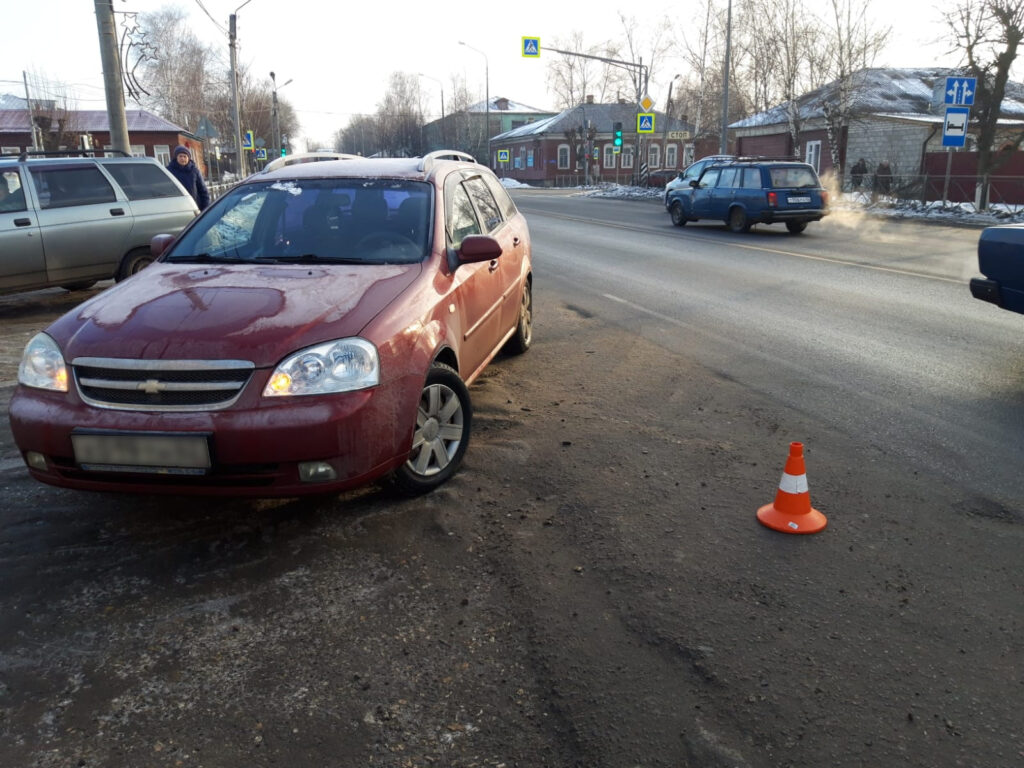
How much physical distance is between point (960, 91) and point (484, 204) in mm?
19990

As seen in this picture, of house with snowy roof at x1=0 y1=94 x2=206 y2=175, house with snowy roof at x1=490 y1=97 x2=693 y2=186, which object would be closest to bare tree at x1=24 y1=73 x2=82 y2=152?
A: house with snowy roof at x1=0 y1=94 x2=206 y2=175

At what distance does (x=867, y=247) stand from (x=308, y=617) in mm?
15533

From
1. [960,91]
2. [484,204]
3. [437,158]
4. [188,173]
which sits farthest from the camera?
[960,91]

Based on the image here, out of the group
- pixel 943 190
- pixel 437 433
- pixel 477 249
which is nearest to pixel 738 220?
pixel 943 190

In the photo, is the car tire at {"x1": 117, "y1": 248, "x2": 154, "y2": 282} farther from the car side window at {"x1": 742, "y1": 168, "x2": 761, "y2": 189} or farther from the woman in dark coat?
the car side window at {"x1": 742, "y1": 168, "x2": 761, "y2": 189}

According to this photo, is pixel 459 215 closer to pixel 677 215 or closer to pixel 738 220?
pixel 738 220

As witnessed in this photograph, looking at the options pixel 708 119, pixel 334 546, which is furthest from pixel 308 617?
pixel 708 119

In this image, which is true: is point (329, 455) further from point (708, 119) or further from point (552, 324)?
point (708, 119)

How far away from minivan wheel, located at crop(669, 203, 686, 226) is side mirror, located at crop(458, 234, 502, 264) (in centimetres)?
1748

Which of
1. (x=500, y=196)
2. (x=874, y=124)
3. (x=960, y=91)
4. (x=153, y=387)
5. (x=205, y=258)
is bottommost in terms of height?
(x=153, y=387)

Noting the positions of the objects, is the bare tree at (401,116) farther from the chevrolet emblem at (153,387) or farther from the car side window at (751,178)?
the chevrolet emblem at (153,387)

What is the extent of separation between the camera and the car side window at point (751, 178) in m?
18.8

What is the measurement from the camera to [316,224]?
16.0 feet

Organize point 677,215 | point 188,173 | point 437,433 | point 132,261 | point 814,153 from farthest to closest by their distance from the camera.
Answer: point 814,153
point 677,215
point 188,173
point 132,261
point 437,433
